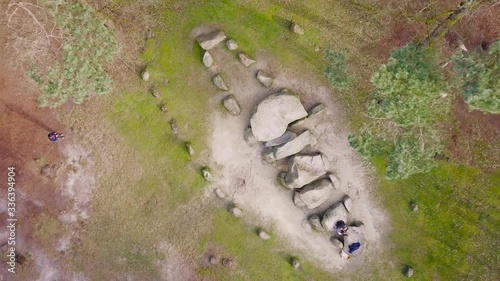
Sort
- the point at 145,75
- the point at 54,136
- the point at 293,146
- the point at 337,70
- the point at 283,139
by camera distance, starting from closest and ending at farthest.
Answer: the point at 337,70, the point at 293,146, the point at 283,139, the point at 54,136, the point at 145,75

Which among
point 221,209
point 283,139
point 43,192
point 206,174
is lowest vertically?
point 221,209

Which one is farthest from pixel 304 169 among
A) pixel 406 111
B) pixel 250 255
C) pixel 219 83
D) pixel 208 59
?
pixel 208 59

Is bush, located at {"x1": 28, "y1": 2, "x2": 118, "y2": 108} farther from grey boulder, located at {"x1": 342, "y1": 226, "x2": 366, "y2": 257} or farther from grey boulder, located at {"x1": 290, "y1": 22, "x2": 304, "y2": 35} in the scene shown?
grey boulder, located at {"x1": 342, "y1": 226, "x2": 366, "y2": 257}

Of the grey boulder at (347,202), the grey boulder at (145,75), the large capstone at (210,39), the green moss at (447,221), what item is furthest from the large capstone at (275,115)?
the green moss at (447,221)

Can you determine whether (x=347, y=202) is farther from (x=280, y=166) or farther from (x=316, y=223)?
(x=280, y=166)

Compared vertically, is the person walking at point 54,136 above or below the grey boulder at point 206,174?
above

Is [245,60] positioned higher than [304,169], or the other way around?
[245,60]

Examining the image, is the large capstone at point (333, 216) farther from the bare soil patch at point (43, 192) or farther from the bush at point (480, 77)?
the bare soil patch at point (43, 192)
